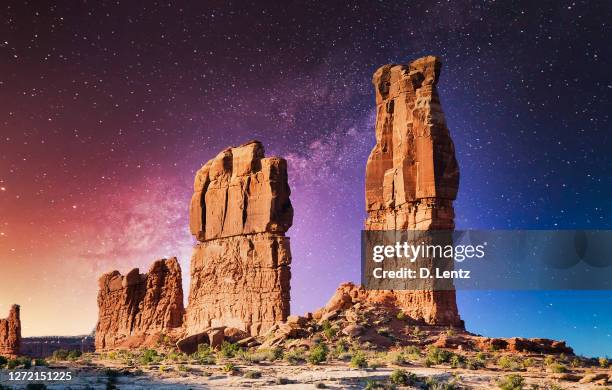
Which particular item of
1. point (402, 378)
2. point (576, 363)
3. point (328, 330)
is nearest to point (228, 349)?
point (328, 330)

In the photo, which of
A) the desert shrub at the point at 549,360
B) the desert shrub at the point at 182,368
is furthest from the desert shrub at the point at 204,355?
the desert shrub at the point at 549,360

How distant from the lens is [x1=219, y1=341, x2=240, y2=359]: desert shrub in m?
31.9

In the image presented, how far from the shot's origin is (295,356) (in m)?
29.4

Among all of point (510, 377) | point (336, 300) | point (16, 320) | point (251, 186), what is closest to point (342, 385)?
point (510, 377)

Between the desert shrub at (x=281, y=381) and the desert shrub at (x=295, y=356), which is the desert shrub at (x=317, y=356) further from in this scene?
the desert shrub at (x=281, y=381)

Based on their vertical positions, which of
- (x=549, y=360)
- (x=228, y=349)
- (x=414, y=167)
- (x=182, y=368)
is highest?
(x=414, y=167)

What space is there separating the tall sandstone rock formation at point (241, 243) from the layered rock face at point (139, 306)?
3171 millimetres

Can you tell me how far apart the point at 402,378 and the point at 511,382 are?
3.53 metres

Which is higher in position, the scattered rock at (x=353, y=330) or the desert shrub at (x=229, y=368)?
the scattered rock at (x=353, y=330)

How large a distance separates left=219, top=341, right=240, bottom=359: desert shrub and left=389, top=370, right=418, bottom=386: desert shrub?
10237 millimetres

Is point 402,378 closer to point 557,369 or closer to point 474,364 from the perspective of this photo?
point 474,364

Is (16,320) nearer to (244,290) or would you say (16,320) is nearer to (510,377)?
(244,290)

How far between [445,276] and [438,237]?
85.5 inches

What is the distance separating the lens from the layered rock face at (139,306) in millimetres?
48812
